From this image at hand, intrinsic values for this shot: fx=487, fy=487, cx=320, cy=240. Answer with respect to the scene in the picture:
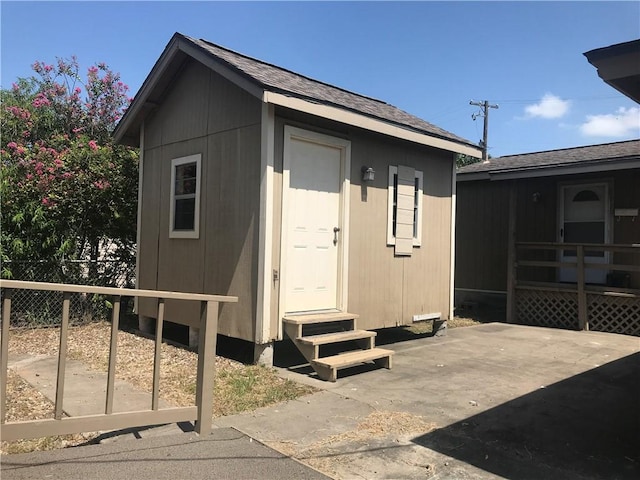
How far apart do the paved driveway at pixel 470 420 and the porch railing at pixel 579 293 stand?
7.42ft

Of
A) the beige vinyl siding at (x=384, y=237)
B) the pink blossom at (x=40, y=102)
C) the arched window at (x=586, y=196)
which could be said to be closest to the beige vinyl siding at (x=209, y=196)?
the beige vinyl siding at (x=384, y=237)

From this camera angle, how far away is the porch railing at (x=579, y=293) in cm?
850

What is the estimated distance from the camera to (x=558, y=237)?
10.3 m

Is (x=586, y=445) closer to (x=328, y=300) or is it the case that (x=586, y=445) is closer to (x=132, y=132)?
(x=328, y=300)

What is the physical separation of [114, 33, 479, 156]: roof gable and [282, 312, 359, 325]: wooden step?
2455mm

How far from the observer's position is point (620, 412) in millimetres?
4328

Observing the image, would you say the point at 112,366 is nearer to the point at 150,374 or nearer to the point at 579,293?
the point at 150,374

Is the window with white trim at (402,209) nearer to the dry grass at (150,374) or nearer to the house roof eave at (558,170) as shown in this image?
the dry grass at (150,374)

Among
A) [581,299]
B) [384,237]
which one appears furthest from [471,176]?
[384,237]

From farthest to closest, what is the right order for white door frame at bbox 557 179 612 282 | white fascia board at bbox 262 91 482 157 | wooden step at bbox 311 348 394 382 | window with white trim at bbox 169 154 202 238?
1. white door frame at bbox 557 179 612 282
2. window with white trim at bbox 169 154 202 238
3. white fascia board at bbox 262 91 482 157
4. wooden step at bbox 311 348 394 382

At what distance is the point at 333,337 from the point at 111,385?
288cm

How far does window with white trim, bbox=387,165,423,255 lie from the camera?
725 cm

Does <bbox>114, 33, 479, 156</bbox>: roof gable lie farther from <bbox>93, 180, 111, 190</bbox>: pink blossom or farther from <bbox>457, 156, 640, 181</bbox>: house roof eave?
<bbox>457, 156, 640, 181</bbox>: house roof eave

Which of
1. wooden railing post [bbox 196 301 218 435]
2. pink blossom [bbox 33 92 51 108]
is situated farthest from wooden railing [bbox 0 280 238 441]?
pink blossom [bbox 33 92 51 108]
